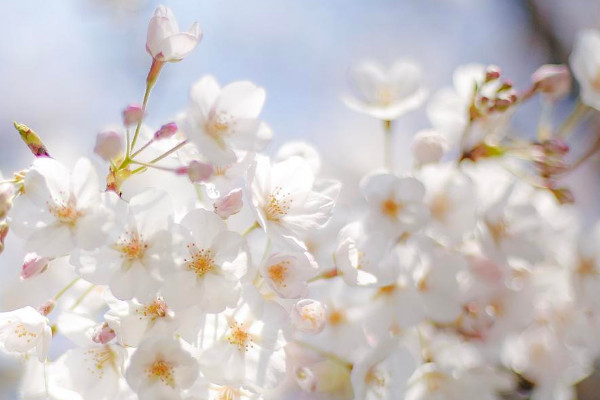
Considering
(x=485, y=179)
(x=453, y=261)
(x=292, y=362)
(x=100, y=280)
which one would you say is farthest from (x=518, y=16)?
(x=100, y=280)

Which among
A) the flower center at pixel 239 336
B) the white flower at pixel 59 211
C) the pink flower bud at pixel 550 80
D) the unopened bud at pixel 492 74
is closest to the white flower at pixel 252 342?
the flower center at pixel 239 336

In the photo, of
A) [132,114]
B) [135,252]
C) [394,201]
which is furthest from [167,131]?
[394,201]

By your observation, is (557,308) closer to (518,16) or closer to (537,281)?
(537,281)

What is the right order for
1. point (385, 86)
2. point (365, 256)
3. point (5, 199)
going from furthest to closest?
point (385, 86) → point (365, 256) → point (5, 199)

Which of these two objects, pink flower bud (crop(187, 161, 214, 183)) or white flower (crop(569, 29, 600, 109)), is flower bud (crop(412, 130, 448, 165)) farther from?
pink flower bud (crop(187, 161, 214, 183))

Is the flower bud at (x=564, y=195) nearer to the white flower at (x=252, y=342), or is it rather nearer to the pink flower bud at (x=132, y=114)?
the white flower at (x=252, y=342)

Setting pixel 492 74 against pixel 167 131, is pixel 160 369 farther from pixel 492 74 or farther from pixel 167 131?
pixel 492 74

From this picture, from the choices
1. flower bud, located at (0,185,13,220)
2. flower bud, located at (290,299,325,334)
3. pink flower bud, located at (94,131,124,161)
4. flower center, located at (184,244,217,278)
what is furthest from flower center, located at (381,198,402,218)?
flower bud, located at (0,185,13,220)
